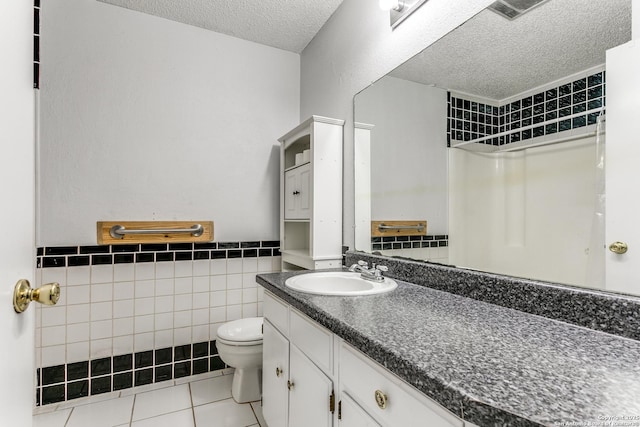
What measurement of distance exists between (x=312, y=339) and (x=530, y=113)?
3.39ft

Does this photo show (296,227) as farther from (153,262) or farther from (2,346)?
(2,346)

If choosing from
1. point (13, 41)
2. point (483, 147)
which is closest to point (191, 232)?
point (13, 41)

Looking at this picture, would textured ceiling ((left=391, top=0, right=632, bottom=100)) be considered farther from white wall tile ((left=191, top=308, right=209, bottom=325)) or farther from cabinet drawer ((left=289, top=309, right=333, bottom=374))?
white wall tile ((left=191, top=308, right=209, bottom=325))

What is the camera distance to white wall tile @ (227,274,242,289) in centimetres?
231

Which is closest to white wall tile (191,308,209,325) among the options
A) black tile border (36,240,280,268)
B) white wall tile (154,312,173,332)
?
white wall tile (154,312,173,332)

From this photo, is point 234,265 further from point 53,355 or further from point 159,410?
point 53,355

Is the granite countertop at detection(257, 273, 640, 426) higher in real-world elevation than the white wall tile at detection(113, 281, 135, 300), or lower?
higher

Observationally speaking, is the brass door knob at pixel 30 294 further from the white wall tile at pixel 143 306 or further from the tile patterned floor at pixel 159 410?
the white wall tile at pixel 143 306

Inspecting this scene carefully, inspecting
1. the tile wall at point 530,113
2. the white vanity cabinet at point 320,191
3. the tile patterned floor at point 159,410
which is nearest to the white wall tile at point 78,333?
the tile patterned floor at point 159,410

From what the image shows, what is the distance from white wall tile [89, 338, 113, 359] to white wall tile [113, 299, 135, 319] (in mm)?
154

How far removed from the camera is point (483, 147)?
1.22 metres

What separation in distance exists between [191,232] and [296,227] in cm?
73

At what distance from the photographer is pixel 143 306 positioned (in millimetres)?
2076

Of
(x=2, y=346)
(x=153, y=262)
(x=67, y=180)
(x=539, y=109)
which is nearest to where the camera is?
(x=2, y=346)
